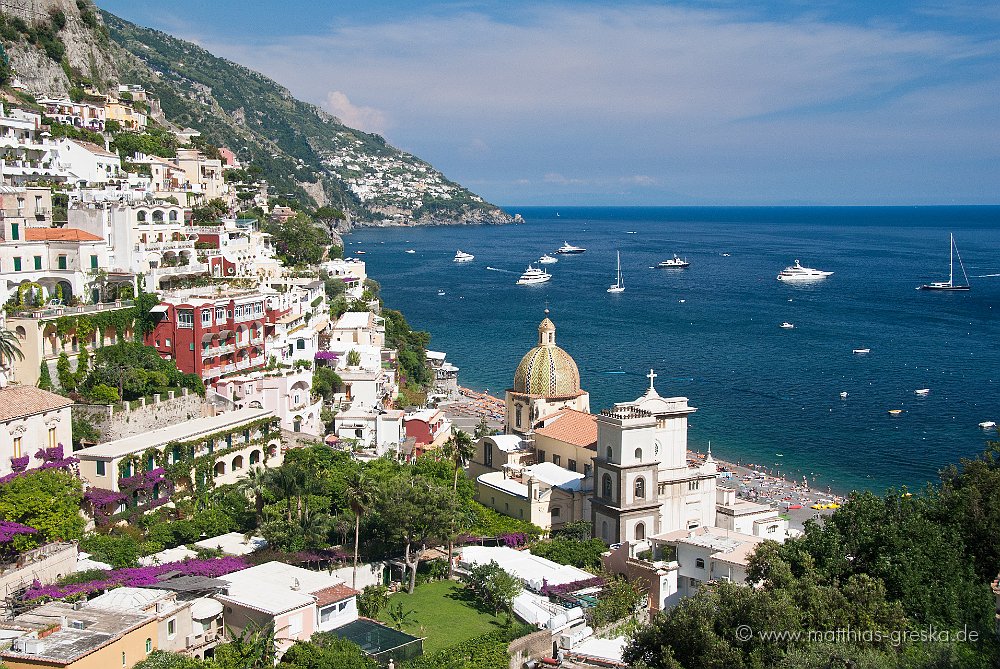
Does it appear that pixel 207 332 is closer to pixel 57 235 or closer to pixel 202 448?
pixel 57 235

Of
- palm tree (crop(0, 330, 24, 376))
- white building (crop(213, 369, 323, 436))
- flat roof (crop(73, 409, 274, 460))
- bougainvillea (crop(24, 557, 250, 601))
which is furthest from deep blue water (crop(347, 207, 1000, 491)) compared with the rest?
palm tree (crop(0, 330, 24, 376))

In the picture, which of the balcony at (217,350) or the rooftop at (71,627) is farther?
the balcony at (217,350)

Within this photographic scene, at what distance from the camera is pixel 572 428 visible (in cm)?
4109

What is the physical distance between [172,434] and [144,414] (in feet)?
7.97

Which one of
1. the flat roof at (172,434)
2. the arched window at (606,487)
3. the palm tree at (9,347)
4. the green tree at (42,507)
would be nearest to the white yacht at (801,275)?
the arched window at (606,487)

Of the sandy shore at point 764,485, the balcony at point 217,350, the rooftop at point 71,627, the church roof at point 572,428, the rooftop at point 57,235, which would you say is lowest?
the sandy shore at point 764,485

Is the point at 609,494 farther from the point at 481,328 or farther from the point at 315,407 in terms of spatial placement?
the point at 481,328

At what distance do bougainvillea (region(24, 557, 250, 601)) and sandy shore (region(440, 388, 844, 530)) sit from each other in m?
24.2

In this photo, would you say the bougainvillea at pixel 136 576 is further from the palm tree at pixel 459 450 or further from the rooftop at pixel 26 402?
the palm tree at pixel 459 450

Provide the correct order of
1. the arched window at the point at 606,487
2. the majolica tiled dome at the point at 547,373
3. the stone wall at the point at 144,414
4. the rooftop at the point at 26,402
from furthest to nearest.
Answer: the majolica tiled dome at the point at 547,373, the arched window at the point at 606,487, the stone wall at the point at 144,414, the rooftop at the point at 26,402

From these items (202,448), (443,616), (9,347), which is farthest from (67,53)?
(443,616)

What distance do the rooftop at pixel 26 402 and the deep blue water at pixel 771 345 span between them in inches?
1411

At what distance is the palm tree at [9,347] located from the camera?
117ft

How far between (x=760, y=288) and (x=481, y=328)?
48.7m
